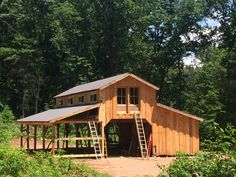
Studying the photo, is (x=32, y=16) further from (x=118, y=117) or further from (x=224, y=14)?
(x=118, y=117)

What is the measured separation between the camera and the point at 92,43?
61875mm

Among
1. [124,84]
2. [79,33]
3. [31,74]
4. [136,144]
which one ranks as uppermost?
[79,33]

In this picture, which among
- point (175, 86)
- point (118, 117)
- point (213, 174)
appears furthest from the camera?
point (175, 86)

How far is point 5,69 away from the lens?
60344 millimetres

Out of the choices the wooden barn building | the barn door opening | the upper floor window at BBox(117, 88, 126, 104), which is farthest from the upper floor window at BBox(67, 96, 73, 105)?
the upper floor window at BBox(117, 88, 126, 104)

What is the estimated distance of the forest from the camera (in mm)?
58500

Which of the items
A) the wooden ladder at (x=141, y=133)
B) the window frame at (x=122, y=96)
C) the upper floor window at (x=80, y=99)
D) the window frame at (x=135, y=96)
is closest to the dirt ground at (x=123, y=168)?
the wooden ladder at (x=141, y=133)

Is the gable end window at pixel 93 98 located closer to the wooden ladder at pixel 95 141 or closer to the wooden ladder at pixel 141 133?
the wooden ladder at pixel 95 141

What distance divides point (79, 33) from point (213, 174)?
2088 inches

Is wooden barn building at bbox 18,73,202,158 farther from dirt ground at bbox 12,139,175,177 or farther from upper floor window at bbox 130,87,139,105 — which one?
dirt ground at bbox 12,139,175,177

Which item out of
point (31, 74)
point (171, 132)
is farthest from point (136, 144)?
point (31, 74)

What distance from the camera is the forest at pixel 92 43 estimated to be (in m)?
58.5

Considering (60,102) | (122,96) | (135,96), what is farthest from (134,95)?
(60,102)

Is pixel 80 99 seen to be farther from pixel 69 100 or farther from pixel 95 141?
pixel 95 141
